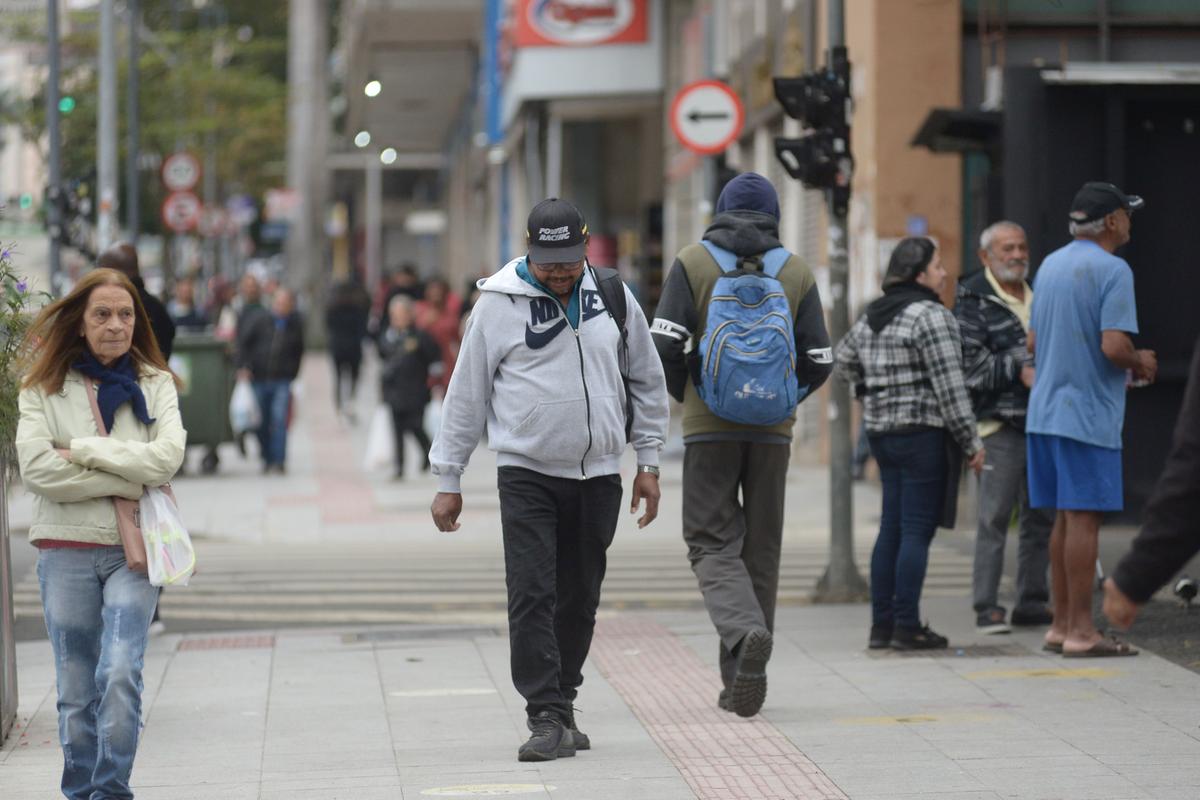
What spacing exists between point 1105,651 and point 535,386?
309cm

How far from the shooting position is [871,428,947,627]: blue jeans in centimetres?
895

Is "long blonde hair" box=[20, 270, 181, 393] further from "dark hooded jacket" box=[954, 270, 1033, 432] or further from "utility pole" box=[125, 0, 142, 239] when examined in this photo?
"utility pole" box=[125, 0, 142, 239]

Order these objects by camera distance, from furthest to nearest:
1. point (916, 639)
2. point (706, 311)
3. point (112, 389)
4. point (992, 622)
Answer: point (992, 622) < point (916, 639) < point (706, 311) < point (112, 389)

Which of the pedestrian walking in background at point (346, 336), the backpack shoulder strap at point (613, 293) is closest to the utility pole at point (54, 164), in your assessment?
the pedestrian walking in background at point (346, 336)

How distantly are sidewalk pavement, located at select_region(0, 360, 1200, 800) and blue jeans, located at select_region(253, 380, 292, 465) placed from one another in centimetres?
1048

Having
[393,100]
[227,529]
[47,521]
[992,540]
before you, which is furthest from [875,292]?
[393,100]

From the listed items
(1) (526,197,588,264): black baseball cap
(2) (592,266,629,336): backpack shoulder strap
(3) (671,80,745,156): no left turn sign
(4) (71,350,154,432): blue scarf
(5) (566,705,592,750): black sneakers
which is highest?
(3) (671,80,745,156): no left turn sign

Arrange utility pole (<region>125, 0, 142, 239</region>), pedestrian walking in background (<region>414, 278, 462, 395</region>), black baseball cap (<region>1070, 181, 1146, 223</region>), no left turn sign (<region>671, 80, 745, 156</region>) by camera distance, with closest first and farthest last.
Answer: black baseball cap (<region>1070, 181, 1146, 223</region>), no left turn sign (<region>671, 80, 745, 156</region>), pedestrian walking in background (<region>414, 278, 462, 395</region>), utility pole (<region>125, 0, 142, 239</region>)

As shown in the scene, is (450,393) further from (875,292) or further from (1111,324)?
(875,292)

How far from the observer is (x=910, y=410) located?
29.2 ft

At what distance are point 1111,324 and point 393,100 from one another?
4808cm

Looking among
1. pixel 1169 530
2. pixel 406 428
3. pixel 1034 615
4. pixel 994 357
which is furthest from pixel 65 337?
pixel 406 428

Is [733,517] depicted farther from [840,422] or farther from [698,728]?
[840,422]

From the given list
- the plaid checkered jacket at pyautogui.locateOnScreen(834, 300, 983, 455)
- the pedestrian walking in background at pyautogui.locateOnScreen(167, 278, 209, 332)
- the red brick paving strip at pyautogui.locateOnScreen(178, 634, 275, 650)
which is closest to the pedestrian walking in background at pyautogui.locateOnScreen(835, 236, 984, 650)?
the plaid checkered jacket at pyautogui.locateOnScreen(834, 300, 983, 455)
